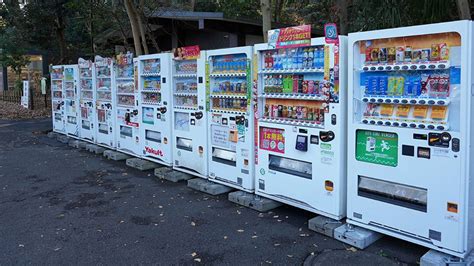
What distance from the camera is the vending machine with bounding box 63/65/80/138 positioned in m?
11.2

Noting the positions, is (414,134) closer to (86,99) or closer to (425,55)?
(425,55)

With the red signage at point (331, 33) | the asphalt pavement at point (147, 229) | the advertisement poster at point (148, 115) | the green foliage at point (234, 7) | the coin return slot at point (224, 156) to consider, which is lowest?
the asphalt pavement at point (147, 229)

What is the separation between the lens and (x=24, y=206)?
6.01 meters

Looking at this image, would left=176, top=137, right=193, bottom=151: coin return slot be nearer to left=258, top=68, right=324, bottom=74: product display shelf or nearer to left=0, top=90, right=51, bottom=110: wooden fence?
left=258, top=68, right=324, bottom=74: product display shelf

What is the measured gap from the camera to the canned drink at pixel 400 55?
13.5 ft

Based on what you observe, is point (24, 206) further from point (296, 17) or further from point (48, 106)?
point (296, 17)

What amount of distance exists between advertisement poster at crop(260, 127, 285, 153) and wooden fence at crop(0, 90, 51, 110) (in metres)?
17.2

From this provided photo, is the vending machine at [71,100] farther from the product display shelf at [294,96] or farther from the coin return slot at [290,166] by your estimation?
the coin return slot at [290,166]

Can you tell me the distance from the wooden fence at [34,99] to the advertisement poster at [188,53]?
593 inches

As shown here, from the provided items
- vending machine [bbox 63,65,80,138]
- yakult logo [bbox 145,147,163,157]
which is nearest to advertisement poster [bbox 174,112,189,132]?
yakult logo [bbox 145,147,163,157]

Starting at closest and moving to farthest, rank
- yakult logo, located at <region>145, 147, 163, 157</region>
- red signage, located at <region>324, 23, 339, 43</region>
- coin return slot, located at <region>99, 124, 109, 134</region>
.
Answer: red signage, located at <region>324, 23, 339, 43</region> < yakult logo, located at <region>145, 147, 163, 157</region> < coin return slot, located at <region>99, 124, 109, 134</region>

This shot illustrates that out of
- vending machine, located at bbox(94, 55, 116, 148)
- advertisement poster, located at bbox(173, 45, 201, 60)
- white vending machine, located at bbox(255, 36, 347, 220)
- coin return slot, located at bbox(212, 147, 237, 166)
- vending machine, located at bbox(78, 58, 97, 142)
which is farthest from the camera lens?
vending machine, located at bbox(78, 58, 97, 142)

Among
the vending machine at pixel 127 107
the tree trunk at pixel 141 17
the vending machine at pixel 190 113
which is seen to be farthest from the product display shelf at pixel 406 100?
the tree trunk at pixel 141 17

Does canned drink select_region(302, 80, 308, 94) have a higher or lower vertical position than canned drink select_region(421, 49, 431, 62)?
lower
